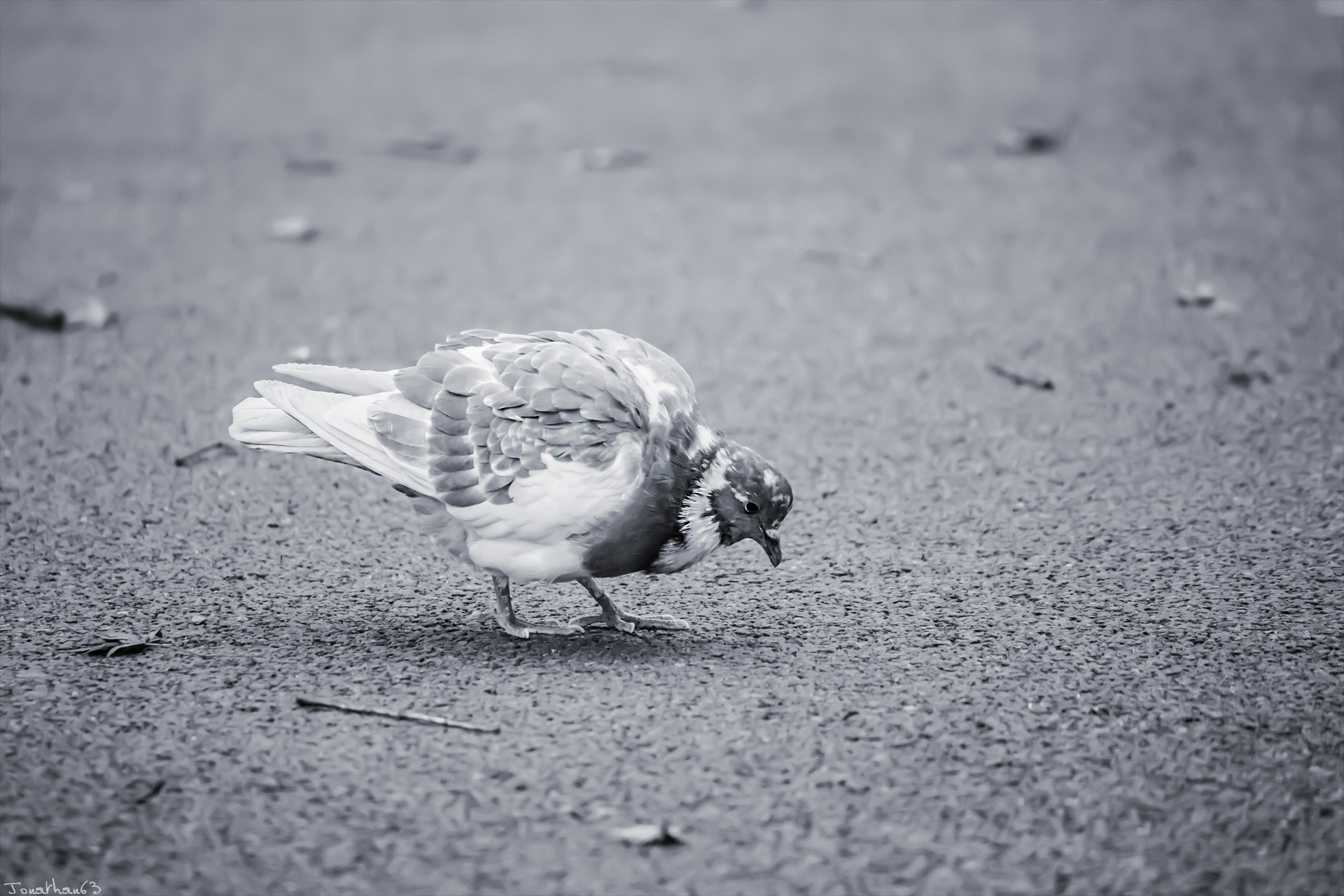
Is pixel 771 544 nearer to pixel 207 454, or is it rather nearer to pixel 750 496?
pixel 750 496

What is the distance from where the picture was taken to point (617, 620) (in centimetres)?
359

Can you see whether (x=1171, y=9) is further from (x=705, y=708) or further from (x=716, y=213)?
(x=705, y=708)

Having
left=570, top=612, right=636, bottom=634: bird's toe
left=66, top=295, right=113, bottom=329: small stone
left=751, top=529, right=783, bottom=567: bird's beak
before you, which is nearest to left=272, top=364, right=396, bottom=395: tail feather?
left=570, top=612, right=636, bottom=634: bird's toe

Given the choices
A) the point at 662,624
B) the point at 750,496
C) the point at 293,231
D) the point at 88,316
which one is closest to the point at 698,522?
the point at 750,496

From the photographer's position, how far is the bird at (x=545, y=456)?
3.31 metres

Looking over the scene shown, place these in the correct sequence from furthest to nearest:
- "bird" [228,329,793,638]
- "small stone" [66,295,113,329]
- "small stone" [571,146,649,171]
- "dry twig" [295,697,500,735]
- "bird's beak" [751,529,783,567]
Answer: "small stone" [571,146,649,171]
"small stone" [66,295,113,329]
"bird's beak" [751,529,783,567]
"bird" [228,329,793,638]
"dry twig" [295,697,500,735]

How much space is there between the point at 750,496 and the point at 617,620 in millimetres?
547

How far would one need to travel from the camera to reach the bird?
331cm

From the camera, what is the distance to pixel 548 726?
9.94 ft

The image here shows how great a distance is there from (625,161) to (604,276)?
1.94 meters

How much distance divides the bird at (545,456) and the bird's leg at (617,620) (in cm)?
2

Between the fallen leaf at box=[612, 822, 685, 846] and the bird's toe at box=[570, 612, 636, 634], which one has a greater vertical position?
the fallen leaf at box=[612, 822, 685, 846]

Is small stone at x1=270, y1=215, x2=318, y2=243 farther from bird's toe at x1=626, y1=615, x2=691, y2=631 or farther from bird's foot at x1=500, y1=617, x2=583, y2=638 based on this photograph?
bird's toe at x1=626, y1=615, x2=691, y2=631

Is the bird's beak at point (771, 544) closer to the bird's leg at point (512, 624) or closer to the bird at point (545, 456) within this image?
the bird at point (545, 456)
